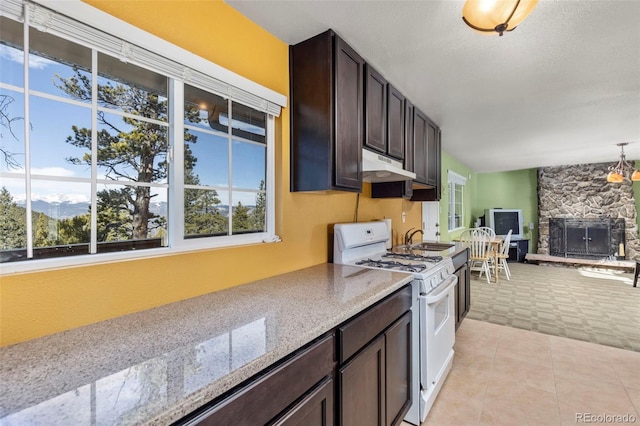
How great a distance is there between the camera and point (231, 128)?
1.55m

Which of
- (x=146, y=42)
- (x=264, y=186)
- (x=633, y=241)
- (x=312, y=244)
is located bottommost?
(x=633, y=241)

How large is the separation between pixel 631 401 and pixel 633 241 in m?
6.17

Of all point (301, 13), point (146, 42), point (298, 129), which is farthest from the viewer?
point (298, 129)

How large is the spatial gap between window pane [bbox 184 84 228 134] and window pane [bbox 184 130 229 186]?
51 millimetres

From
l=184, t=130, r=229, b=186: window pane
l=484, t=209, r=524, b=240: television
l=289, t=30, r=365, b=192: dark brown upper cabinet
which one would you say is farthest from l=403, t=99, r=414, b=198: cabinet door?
l=484, t=209, r=524, b=240: television

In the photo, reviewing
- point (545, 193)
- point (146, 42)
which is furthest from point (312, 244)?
point (545, 193)

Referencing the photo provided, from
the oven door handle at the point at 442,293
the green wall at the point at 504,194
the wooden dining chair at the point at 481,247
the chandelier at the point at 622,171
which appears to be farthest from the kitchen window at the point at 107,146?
the green wall at the point at 504,194

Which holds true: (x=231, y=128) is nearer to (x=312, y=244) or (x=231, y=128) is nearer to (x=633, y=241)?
(x=312, y=244)

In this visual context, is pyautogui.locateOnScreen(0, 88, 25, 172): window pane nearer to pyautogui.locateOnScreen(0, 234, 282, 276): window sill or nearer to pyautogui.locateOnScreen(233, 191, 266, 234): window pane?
pyautogui.locateOnScreen(0, 234, 282, 276): window sill

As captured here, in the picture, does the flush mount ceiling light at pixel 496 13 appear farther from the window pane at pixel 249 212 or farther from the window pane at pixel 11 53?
the window pane at pixel 11 53

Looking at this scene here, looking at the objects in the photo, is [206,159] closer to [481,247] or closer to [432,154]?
[432,154]

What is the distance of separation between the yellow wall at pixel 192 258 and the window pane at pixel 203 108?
0.17 m

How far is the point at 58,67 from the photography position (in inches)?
39.8

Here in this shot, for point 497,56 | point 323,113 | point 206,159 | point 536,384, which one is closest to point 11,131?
point 206,159
